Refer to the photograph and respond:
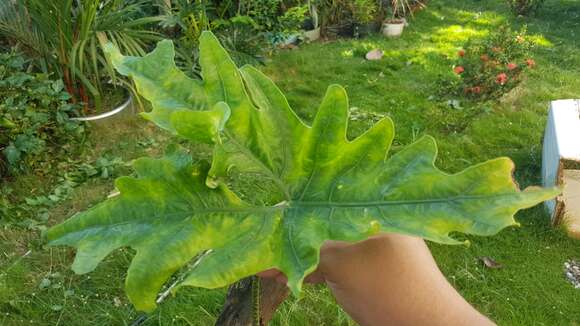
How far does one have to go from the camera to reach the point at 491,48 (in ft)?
15.0

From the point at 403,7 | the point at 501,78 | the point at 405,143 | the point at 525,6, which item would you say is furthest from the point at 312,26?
the point at 525,6

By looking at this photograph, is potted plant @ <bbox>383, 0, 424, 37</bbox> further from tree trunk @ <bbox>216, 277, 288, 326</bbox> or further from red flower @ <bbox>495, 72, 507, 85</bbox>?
tree trunk @ <bbox>216, 277, 288, 326</bbox>

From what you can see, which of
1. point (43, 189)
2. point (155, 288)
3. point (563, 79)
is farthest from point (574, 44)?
point (155, 288)

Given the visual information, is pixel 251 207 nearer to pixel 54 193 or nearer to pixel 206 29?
pixel 54 193

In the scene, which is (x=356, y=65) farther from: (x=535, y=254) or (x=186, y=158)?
(x=186, y=158)

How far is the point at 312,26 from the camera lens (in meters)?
6.45

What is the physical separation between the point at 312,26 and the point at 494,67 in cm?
258

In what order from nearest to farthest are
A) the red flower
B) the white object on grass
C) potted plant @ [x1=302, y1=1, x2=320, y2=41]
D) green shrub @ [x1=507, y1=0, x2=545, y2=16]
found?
the white object on grass < the red flower < potted plant @ [x1=302, y1=1, x2=320, y2=41] < green shrub @ [x1=507, y1=0, x2=545, y2=16]

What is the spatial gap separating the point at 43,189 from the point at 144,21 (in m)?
1.36

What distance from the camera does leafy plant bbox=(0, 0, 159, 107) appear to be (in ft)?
11.5

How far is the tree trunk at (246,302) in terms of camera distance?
3.77 feet

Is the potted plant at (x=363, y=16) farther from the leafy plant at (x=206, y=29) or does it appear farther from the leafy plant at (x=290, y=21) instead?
the leafy plant at (x=206, y=29)

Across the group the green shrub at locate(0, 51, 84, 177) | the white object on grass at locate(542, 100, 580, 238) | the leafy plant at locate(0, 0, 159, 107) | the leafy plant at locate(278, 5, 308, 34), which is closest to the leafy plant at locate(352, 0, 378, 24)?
the leafy plant at locate(278, 5, 308, 34)

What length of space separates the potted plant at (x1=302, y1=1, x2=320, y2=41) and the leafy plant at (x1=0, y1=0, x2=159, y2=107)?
2.61 meters
